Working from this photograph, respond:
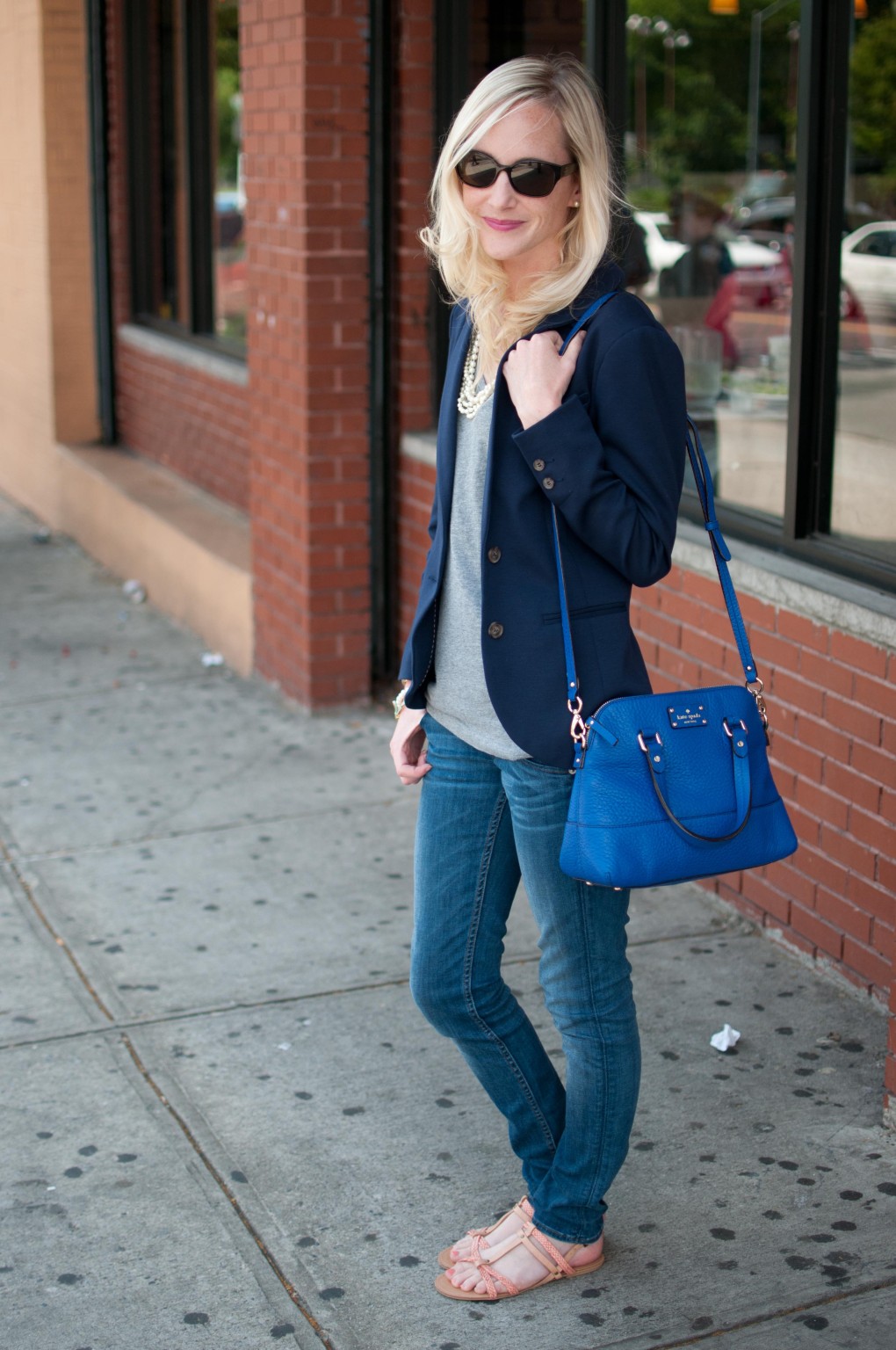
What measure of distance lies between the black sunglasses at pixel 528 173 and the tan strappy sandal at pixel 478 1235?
1.69m

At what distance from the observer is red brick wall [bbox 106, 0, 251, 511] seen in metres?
7.96

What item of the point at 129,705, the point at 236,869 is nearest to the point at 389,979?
the point at 236,869

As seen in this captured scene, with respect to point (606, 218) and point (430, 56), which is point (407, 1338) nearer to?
point (606, 218)

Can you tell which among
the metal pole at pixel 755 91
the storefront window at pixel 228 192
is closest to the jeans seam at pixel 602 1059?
the metal pole at pixel 755 91

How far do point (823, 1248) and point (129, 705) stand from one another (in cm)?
402

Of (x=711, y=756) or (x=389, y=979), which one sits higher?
(x=711, y=756)

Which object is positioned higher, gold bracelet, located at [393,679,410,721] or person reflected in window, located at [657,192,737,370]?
person reflected in window, located at [657,192,737,370]

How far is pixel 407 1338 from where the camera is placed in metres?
2.73

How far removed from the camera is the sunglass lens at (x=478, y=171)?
2439 millimetres

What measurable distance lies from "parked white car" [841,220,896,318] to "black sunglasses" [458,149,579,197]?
2225 mm

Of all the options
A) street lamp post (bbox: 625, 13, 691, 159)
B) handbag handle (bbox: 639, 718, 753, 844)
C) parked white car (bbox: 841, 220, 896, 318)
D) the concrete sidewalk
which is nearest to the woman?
handbag handle (bbox: 639, 718, 753, 844)

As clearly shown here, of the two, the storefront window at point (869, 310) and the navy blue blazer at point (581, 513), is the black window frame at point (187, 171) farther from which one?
the navy blue blazer at point (581, 513)

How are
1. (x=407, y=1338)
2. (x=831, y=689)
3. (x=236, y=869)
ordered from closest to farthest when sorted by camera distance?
(x=407, y=1338) → (x=831, y=689) → (x=236, y=869)

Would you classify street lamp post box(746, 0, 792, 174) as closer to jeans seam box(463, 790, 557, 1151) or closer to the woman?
the woman
